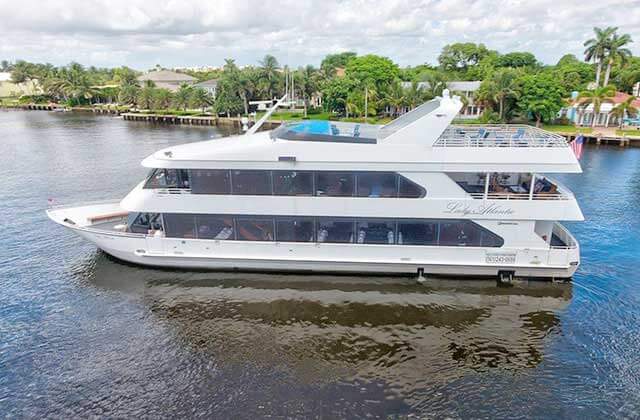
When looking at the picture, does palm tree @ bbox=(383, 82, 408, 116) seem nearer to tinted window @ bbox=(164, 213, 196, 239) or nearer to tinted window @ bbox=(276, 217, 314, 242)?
tinted window @ bbox=(276, 217, 314, 242)

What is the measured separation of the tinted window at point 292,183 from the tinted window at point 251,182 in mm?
288

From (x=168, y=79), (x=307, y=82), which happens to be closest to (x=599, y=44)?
(x=307, y=82)

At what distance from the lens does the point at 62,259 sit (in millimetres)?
17297

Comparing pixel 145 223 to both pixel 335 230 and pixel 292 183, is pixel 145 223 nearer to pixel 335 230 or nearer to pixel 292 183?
pixel 292 183

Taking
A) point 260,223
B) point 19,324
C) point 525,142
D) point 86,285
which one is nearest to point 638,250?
point 525,142

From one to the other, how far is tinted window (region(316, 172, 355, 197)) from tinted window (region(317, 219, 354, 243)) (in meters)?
1.01

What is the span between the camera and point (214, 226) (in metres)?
15.0

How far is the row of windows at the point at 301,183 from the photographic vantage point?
14016mm

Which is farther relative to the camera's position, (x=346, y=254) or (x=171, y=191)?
(x=171, y=191)

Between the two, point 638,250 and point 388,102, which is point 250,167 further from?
point 388,102

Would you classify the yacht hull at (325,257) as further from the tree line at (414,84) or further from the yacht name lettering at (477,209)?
the tree line at (414,84)

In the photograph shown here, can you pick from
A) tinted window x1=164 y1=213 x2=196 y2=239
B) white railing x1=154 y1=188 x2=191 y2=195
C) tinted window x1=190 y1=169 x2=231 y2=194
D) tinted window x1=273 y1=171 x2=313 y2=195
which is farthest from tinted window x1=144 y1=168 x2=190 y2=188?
tinted window x1=273 y1=171 x2=313 y2=195

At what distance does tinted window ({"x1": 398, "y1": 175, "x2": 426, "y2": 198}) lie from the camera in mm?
13914

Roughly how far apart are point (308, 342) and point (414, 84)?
1995 inches
